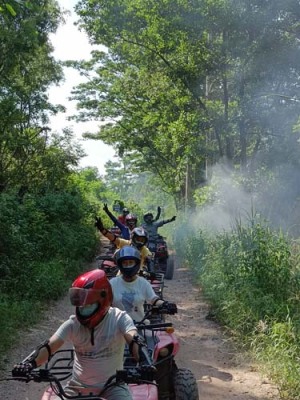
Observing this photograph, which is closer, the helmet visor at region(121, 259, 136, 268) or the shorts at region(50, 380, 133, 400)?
the shorts at region(50, 380, 133, 400)

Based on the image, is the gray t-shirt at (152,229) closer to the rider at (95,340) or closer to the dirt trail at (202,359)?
the dirt trail at (202,359)

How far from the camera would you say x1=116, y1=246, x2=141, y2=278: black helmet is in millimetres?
5395

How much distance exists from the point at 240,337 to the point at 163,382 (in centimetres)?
293

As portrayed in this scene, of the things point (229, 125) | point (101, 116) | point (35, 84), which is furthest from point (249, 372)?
point (101, 116)

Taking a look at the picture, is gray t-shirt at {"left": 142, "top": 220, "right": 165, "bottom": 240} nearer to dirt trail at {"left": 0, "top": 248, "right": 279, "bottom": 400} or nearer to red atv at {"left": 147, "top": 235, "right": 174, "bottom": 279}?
red atv at {"left": 147, "top": 235, "right": 174, "bottom": 279}

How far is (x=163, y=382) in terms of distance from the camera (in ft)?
16.4

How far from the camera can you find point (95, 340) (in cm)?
356

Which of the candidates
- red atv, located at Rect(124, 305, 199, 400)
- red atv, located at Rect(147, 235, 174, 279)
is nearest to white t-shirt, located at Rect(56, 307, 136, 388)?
red atv, located at Rect(124, 305, 199, 400)

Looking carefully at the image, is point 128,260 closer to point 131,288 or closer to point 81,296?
point 131,288

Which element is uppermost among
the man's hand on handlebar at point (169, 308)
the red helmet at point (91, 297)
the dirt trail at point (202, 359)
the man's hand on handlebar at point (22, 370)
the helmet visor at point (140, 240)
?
the helmet visor at point (140, 240)

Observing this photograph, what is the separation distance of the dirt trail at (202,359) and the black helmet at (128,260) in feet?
5.74

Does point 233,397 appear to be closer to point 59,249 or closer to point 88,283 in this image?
point 88,283

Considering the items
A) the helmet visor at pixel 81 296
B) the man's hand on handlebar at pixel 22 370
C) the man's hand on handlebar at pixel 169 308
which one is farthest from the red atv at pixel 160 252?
the man's hand on handlebar at pixel 22 370

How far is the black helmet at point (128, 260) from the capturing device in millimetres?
5395
